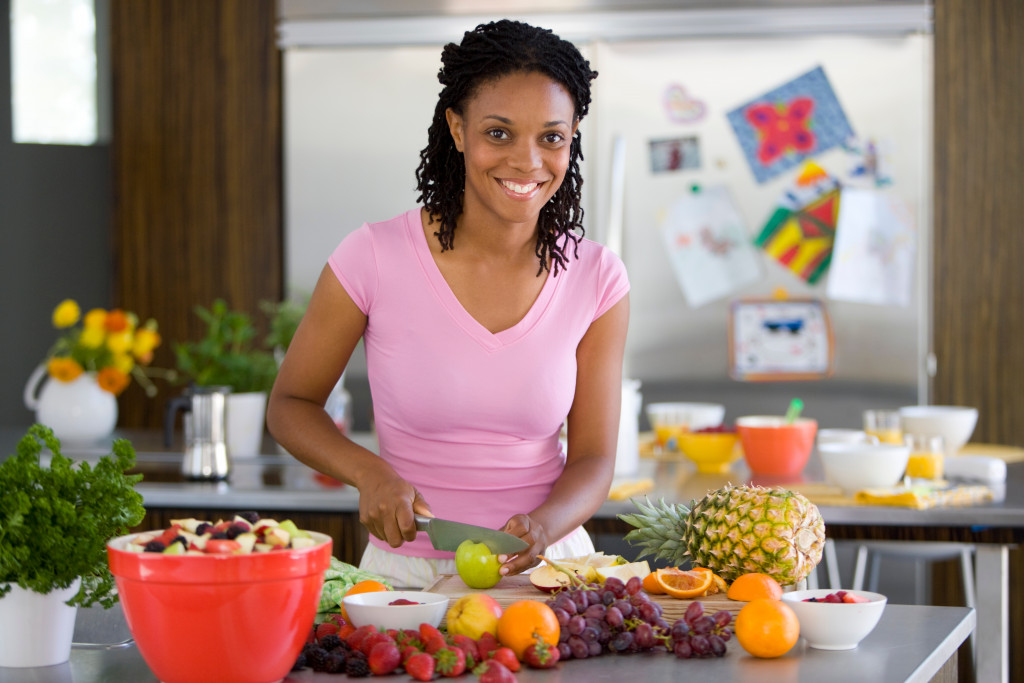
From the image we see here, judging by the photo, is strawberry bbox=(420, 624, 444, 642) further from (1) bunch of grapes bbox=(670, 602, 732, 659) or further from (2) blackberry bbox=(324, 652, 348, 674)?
(1) bunch of grapes bbox=(670, 602, 732, 659)

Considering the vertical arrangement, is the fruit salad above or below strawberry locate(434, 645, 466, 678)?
above

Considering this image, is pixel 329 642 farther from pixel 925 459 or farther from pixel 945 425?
pixel 945 425

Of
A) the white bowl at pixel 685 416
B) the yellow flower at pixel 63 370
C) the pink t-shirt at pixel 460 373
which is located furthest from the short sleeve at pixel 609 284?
the yellow flower at pixel 63 370

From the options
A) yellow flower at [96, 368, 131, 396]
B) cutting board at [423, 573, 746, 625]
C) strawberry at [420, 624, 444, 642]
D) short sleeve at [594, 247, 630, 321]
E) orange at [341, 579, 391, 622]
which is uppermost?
short sleeve at [594, 247, 630, 321]

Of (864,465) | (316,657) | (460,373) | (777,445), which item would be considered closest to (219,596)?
(316,657)

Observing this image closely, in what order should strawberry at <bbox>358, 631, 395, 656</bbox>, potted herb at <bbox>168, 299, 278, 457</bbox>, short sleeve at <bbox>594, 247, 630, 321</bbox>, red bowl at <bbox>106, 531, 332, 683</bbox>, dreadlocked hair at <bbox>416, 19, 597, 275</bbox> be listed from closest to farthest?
red bowl at <bbox>106, 531, 332, 683</bbox> < strawberry at <bbox>358, 631, 395, 656</bbox> < dreadlocked hair at <bbox>416, 19, 597, 275</bbox> < short sleeve at <bbox>594, 247, 630, 321</bbox> < potted herb at <bbox>168, 299, 278, 457</bbox>

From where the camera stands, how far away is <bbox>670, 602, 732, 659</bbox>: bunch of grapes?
1146 millimetres

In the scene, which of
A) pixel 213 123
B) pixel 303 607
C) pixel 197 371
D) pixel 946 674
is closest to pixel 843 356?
pixel 197 371

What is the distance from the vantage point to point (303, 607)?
3.44 ft

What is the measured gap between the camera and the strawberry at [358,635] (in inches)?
44.1

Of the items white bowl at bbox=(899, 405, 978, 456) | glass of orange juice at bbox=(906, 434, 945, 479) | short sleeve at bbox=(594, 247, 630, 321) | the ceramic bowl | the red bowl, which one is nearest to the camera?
the red bowl

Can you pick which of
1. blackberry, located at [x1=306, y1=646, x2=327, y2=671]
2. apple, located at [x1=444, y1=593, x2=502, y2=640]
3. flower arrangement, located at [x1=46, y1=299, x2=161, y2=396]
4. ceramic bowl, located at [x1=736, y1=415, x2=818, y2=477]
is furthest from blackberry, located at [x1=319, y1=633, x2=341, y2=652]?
flower arrangement, located at [x1=46, y1=299, x2=161, y2=396]

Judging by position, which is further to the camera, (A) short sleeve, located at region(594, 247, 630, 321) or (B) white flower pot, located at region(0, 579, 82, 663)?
(A) short sleeve, located at region(594, 247, 630, 321)

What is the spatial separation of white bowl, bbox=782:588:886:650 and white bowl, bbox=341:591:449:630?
0.37 m
